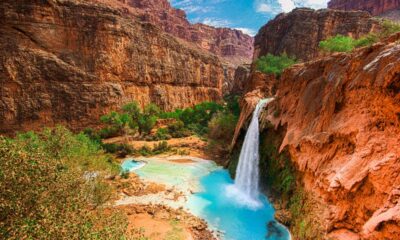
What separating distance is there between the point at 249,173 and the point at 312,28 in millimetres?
37149

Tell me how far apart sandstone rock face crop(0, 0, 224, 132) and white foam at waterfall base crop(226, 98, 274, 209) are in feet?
83.1

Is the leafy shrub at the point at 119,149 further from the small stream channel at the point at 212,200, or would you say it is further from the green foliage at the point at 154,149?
the small stream channel at the point at 212,200

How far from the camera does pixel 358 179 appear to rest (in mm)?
7828

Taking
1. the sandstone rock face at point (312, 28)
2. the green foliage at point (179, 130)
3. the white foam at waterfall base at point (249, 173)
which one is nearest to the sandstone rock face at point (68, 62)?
the green foliage at point (179, 130)

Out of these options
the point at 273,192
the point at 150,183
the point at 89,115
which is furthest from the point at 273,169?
the point at 89,115

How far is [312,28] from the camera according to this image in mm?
43312

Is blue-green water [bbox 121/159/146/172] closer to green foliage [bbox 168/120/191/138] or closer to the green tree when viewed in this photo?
the green tree

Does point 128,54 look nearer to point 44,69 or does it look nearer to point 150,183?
point 44,69

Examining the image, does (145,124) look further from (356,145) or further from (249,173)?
(356,145)

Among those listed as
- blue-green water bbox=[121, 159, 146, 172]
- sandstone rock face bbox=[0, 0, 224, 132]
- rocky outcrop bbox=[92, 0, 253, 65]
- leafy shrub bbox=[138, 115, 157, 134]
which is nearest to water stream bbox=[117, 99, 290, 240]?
blue-green water bbox=[121, 159, 146, 172]

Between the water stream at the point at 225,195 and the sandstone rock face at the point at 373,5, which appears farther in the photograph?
the sandstone rock face at the point at 373,5

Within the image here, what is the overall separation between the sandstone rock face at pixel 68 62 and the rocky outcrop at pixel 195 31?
141 ft

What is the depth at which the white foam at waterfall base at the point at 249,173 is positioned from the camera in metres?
16.8

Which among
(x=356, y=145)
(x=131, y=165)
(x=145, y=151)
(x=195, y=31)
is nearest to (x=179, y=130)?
(x=145, y=151)
